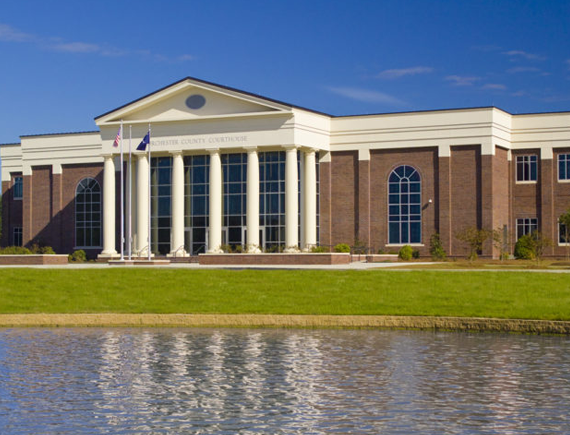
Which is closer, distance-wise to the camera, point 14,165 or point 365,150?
point 365,150

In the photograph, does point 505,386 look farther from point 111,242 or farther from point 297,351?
point 111,242

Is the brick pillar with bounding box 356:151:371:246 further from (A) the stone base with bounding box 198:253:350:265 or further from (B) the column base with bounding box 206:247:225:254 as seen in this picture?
(B) the column base with bounding box 206:247:225:254

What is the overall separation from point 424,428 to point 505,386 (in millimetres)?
4202

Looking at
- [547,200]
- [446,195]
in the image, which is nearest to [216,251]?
[446,195]

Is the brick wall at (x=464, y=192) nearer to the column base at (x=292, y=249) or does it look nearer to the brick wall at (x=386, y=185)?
the brick wall at (x=386, y=185)

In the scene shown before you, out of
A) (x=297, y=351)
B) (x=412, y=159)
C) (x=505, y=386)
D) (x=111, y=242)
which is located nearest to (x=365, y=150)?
(x=412, y=159)

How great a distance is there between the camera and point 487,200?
60562mm

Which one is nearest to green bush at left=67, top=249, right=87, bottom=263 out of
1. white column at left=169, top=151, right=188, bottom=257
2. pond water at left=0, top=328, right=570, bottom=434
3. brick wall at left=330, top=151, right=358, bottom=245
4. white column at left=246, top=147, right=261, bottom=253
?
white column at left=169, top=151, right=188, bottom=257

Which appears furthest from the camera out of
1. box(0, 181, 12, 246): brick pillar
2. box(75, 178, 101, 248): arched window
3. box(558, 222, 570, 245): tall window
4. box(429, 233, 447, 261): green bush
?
box(0, 181, 12, 246): brick pillar

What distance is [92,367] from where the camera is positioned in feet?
65.1

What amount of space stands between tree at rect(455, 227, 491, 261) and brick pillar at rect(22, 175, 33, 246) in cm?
3638

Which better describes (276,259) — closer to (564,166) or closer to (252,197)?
(252,197)

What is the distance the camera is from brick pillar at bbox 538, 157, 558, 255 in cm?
6303

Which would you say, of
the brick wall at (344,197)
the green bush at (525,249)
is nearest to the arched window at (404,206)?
the brick wall at (344,197)
